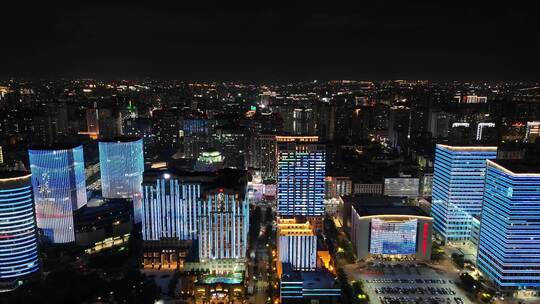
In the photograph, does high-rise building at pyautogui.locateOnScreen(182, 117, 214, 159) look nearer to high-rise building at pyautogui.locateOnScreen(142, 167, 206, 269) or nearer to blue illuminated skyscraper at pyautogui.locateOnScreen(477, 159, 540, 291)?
high-rise building at pyautogui.locateOnScreen(142, 167, 206, 269)

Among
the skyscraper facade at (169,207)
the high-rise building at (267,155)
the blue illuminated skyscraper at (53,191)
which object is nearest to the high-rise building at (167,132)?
the high-rise building at (267,155)

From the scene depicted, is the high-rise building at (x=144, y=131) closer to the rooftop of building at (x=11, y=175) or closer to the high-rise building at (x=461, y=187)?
the rooftop of building at (x=11, y=175)

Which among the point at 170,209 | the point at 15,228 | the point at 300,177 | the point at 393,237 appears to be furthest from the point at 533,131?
the point at 15,228

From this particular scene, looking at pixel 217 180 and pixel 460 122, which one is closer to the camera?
pixel 217 180

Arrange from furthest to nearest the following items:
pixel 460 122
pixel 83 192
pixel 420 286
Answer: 1. pixel 460 122
2. pixel 83 192
3. pixel 420 286

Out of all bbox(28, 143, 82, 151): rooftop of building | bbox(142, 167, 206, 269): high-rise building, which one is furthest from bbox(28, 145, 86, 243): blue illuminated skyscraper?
bbox(142, 167, 206, 269): high-rise building

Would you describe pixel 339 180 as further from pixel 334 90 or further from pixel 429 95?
pixel 334 90

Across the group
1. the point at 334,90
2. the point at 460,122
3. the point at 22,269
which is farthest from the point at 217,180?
the point at 334,90
